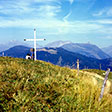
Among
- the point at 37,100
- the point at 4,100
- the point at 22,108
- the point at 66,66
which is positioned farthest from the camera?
the point at 66,66

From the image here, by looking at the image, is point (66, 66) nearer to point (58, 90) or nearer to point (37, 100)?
point (58, 90)

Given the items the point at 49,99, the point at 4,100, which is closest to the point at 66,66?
the point at 49,99

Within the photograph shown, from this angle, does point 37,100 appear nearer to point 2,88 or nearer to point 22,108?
point 22,108

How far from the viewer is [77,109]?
21.1ft

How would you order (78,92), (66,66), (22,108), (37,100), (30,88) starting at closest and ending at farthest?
(22,108), (37,100), (30,88), (78,92), (66,66)

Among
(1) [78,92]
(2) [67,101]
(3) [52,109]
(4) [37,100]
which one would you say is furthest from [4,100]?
(1) [78,92]

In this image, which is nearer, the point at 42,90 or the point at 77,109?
the point at 77,109

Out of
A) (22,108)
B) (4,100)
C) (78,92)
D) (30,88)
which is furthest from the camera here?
(78,92)

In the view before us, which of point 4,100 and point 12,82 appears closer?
point 4,100

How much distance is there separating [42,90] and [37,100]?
924 millimetres

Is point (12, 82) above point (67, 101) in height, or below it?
above

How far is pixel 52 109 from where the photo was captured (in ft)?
19.9

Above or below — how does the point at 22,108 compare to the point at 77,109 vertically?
above

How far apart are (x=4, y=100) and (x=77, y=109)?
288 centimetres
